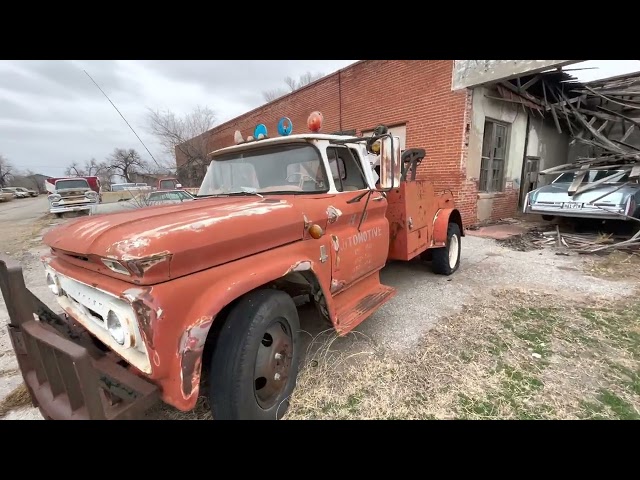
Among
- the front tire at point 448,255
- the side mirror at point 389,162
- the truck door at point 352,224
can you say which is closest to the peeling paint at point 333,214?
the truck door at point 352,224

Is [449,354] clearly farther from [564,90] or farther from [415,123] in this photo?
[564,90]

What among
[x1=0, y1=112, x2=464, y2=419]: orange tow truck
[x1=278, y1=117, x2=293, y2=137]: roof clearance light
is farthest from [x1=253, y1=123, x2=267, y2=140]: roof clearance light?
[x1=0, y1=112, x2=464, y2=419]: orange tow truck

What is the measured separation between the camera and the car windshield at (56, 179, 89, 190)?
1532 centimetres

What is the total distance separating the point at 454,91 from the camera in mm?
8070

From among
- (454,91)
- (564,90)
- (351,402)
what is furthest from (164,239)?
(564,90)

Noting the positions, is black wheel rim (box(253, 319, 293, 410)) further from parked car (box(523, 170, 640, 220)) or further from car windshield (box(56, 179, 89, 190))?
car windshield (box(56, 179, 89, 190))

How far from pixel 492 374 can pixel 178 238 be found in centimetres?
273

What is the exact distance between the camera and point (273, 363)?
215 centimetres

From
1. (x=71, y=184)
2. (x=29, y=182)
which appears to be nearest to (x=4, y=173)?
(x=29, y=182)

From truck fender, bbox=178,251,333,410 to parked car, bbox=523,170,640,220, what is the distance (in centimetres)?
824

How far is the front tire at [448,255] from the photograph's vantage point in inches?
200

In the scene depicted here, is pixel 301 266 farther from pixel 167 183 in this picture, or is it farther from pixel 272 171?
pixel 167 183

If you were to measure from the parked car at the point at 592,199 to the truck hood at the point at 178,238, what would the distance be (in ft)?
26.7

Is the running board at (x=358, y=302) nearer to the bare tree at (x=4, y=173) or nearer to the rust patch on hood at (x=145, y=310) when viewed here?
the rust patch on hood at (x=145, y=310)
